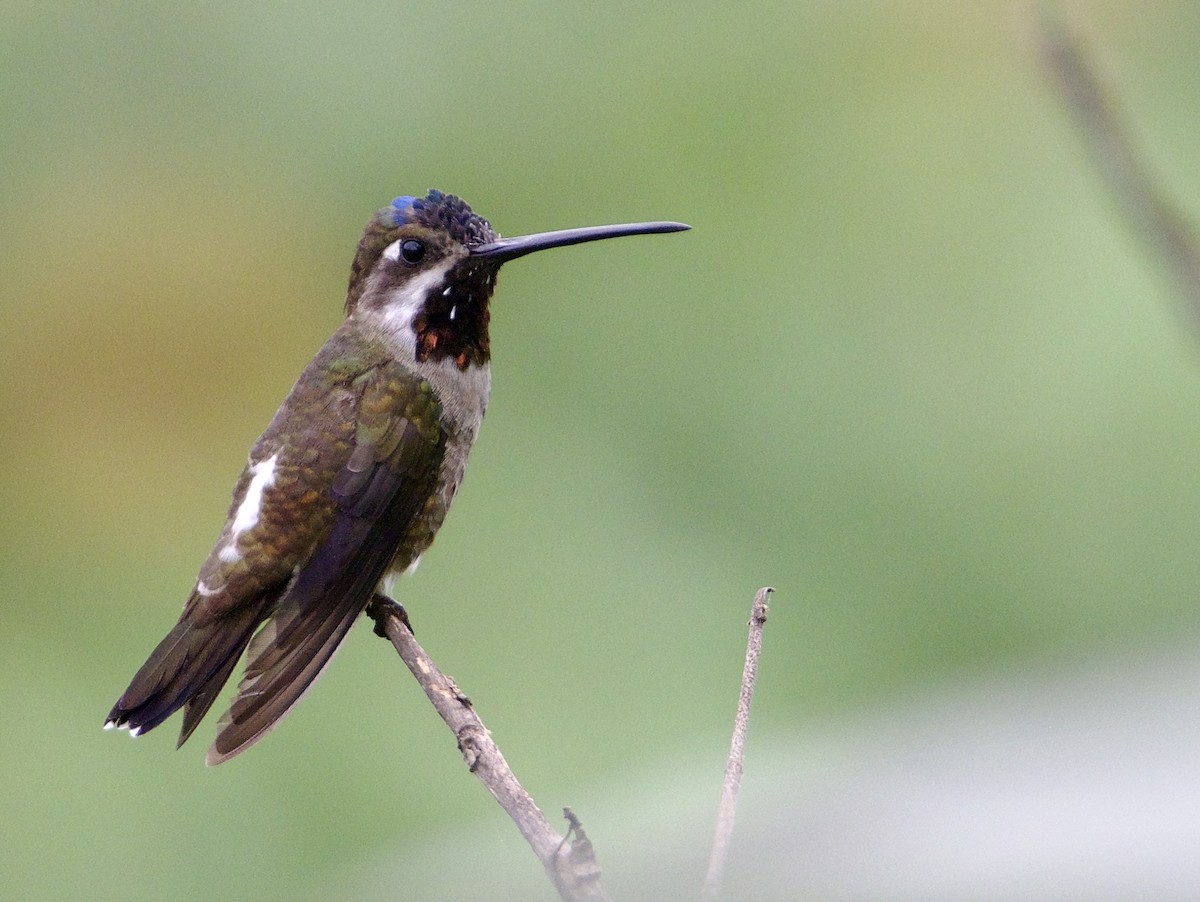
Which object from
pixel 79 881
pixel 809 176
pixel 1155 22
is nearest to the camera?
pixel 79 881

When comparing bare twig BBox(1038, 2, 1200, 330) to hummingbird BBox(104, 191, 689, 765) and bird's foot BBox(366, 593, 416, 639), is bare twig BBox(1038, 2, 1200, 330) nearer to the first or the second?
hummingbird BBox(104, 191, 689, 765)

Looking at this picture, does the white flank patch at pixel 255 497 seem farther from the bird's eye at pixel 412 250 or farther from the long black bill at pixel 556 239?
the long black bill at pixel 556 239

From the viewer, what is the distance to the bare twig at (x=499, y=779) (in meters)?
Result: 1.45

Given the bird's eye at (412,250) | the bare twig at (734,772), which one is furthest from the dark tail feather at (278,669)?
the bare twig at (734,772)

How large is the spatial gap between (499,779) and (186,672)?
0.98 metres

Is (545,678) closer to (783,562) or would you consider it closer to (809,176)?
(783,562)

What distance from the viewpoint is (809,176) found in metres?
5.68

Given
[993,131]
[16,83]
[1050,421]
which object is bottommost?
[1050,421]

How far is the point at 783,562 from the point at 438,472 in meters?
1.91

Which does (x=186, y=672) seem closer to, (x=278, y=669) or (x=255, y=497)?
(x=278, y=669)

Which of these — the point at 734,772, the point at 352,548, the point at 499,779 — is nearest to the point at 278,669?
the point at 352,548

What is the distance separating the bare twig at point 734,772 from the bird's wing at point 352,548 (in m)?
1.30

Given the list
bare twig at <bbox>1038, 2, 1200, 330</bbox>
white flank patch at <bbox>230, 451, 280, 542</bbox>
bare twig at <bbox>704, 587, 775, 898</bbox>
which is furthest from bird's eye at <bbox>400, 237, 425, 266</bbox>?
bare twig at <bbox>1038, 2, 1200, 330</bbox>

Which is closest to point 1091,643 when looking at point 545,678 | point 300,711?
point 545,678
